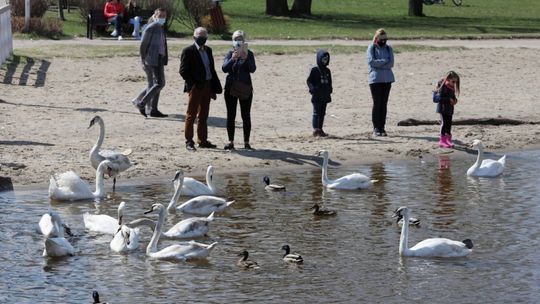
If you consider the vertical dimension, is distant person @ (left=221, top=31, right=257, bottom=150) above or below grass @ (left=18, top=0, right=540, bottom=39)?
above

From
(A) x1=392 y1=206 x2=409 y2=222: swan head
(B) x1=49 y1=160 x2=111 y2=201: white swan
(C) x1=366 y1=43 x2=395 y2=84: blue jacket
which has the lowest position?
(B) x1=49 y1=160 x2=111 y2=201: white swan

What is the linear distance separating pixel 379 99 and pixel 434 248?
7602 millimetres

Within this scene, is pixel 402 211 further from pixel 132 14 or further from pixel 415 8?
pixel 415 8

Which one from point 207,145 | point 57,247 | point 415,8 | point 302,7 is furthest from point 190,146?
point 415,8

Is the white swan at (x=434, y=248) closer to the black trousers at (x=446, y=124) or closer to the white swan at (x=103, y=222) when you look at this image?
the white swan at (x=103, y=222)

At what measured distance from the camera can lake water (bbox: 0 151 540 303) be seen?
1224 centimetres

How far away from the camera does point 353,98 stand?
25406 mm

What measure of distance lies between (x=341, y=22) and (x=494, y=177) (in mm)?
24540

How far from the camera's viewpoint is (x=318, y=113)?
20.9m

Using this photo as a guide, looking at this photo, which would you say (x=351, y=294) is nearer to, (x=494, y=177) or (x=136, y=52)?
(x=494, y=177)

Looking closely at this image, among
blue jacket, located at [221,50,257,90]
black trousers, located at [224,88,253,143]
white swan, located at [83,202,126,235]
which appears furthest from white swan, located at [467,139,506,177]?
white swan, located at [83,202,126,235]

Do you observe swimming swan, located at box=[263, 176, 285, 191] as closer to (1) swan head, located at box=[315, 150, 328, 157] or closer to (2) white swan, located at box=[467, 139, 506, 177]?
(1) swan head, located at box=[315, 150, 328, 157]

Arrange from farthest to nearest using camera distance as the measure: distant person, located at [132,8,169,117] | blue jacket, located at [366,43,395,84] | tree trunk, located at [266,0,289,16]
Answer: tree trunk, located at [266,0,289,16] → distant person, located at [132,8,169,117] → blue jacket, located at [366,43,395,84]

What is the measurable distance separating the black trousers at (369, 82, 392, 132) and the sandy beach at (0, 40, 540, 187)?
350 mm
